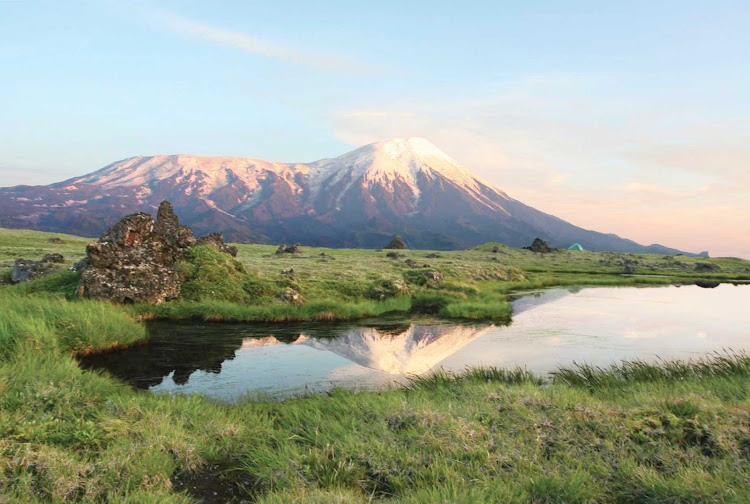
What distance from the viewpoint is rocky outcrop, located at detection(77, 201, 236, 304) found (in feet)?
88.9

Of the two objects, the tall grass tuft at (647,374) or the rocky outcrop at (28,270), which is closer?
the tall grass tuft at (647,374)

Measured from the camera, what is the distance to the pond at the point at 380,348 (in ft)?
57.2

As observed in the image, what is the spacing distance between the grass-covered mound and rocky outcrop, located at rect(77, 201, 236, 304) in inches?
577

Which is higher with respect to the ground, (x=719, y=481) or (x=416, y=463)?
(x=719, y=481)

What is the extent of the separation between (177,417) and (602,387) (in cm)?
1318

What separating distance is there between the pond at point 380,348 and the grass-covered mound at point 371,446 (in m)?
3.84

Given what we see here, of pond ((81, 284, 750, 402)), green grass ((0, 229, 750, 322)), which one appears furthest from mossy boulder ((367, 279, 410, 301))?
pond ((81, 284, 750, 402))

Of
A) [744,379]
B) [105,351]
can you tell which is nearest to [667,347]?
[744,379]

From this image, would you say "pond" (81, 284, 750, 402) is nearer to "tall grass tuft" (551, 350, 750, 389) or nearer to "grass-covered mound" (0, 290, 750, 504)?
"tall grass tuft" (551, 350, 750, 389)

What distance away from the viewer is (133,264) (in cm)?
2894

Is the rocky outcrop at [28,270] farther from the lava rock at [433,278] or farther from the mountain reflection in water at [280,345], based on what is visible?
the lava rock at [433,278]

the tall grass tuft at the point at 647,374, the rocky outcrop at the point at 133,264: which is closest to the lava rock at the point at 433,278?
the rocky outcrop at the point at 133,264

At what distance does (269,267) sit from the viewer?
1762 inches

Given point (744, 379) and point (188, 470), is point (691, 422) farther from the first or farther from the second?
point (188, 470)
